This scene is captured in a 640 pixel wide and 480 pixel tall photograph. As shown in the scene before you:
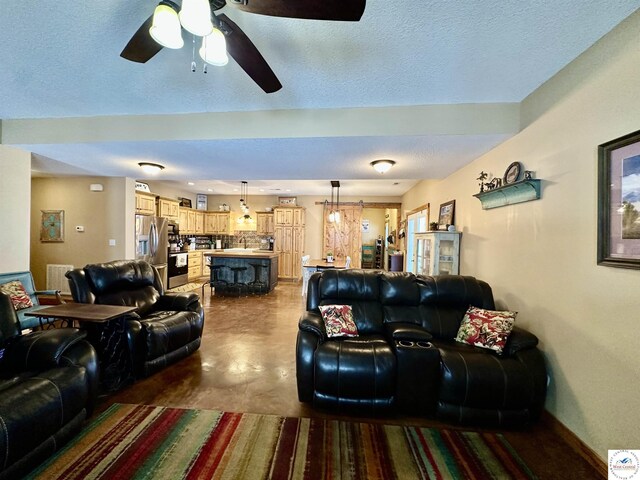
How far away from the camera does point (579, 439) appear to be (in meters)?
→ 1.75

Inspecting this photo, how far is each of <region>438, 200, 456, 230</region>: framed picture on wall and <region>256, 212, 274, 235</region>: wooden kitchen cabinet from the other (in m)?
5.49

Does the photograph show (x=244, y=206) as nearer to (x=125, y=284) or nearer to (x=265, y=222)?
(x=265, y=222)

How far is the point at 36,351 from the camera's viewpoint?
5.82ft

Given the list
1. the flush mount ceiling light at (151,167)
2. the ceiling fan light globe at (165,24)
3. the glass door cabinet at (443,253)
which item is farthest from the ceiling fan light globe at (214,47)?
the glass door cabinet at (443,253)

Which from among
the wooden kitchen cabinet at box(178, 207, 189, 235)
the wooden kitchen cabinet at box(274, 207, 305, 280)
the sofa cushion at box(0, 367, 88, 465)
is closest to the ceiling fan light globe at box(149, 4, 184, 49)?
the sofa cushion at box(0, 367, 88, 465)

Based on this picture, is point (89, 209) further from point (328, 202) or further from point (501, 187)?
point (501, 187)

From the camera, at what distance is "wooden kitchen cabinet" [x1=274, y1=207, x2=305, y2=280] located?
8086 mm

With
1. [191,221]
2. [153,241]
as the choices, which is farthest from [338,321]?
[191,221]

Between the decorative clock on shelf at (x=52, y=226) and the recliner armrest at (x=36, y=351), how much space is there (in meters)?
4.45

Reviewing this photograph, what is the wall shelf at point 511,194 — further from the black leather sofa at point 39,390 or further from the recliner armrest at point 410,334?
the black leather sofa at point 39,390

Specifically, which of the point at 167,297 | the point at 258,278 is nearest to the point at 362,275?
the point at 167,297

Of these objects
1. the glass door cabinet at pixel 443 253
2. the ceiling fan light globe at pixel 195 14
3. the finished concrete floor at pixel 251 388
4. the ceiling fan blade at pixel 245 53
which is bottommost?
the finished concrete floor at pixel 251 388

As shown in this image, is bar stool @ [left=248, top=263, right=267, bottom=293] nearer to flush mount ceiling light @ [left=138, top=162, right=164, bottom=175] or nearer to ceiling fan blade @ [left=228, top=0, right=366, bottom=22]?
flush mount ceiling light @ [left=138, top=162, right=164, bottom=175]

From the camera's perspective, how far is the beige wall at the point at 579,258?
4.95ft
